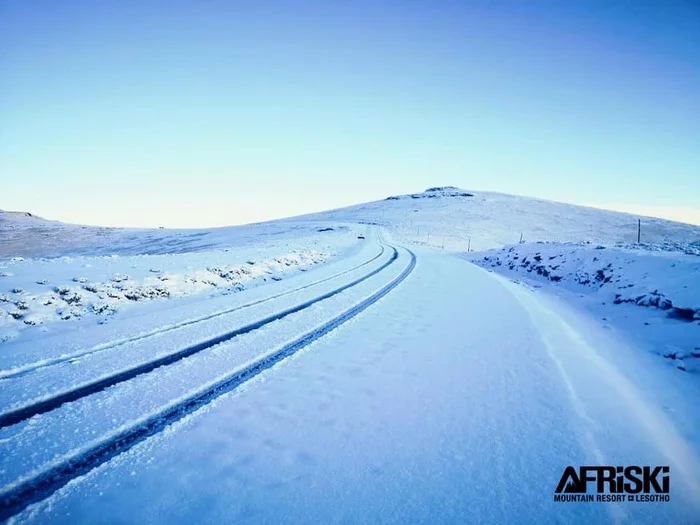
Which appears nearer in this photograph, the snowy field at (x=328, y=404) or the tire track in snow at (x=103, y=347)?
the snowy field at (x=328, y=404)

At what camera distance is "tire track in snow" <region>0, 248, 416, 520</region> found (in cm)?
258

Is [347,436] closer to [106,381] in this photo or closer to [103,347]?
[106,381]

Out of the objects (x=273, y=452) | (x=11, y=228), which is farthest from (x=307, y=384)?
(x=11, y=228)

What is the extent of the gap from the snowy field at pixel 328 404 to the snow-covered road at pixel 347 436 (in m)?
0.02

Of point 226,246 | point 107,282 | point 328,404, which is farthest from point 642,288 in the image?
point 226,246

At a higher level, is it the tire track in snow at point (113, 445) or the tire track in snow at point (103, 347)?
the tire track in snow at point (103, 347)

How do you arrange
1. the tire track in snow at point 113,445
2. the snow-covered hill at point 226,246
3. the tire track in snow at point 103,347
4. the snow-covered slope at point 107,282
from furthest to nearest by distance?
the snow-covered hill at point 226,246, the snow-covered slope at point 107,282, the tire track in snow at point 103,347, the tire track in snow at point 113,445

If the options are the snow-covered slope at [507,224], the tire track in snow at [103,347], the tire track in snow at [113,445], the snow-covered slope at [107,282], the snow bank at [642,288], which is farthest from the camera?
the snow-covered slope at [507,224]

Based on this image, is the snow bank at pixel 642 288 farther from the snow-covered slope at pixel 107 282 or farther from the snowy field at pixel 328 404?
the snow-covered slope at pixel 107 282

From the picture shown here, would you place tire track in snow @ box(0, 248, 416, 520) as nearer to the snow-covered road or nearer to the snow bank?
the snow-covered road

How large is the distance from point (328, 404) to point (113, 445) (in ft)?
Result: 6.81

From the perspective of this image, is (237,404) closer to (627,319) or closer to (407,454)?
(407,454)

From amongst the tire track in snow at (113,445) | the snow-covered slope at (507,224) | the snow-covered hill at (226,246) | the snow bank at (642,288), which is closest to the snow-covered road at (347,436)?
the tire track in snow at (113,445)

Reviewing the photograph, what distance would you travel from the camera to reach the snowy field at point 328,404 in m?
2.67
